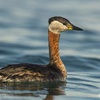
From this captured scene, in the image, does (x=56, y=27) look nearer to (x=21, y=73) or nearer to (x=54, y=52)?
(x=54, y=52)

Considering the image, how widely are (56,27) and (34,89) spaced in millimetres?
2377

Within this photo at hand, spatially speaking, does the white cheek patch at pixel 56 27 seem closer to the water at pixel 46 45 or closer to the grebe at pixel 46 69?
the grebe at pixel 46 69

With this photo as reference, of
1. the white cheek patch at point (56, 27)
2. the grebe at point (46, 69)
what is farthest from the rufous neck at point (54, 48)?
the white cheek patch at point (56, 27)

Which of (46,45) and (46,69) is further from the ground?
(46,45)

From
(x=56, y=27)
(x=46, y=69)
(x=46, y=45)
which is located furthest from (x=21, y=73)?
(x=46, y=45)

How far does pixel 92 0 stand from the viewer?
3525cm

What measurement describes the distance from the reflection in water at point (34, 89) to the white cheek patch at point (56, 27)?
1.54 m

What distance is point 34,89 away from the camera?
19125 millimetres

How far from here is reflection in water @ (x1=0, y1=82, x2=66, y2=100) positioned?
18391 mm

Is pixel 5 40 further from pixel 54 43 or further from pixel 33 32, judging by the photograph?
pixel 54 43

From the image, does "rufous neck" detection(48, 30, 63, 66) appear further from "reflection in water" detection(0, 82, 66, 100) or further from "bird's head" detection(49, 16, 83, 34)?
"reflection in water" detection(0, 82, 66, 100)

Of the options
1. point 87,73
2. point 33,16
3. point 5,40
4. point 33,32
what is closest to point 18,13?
point 33,16

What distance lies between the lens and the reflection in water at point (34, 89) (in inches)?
724

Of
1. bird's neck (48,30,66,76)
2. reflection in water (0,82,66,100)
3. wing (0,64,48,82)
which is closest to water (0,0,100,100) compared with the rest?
reflection in water (0,82,66,100)
